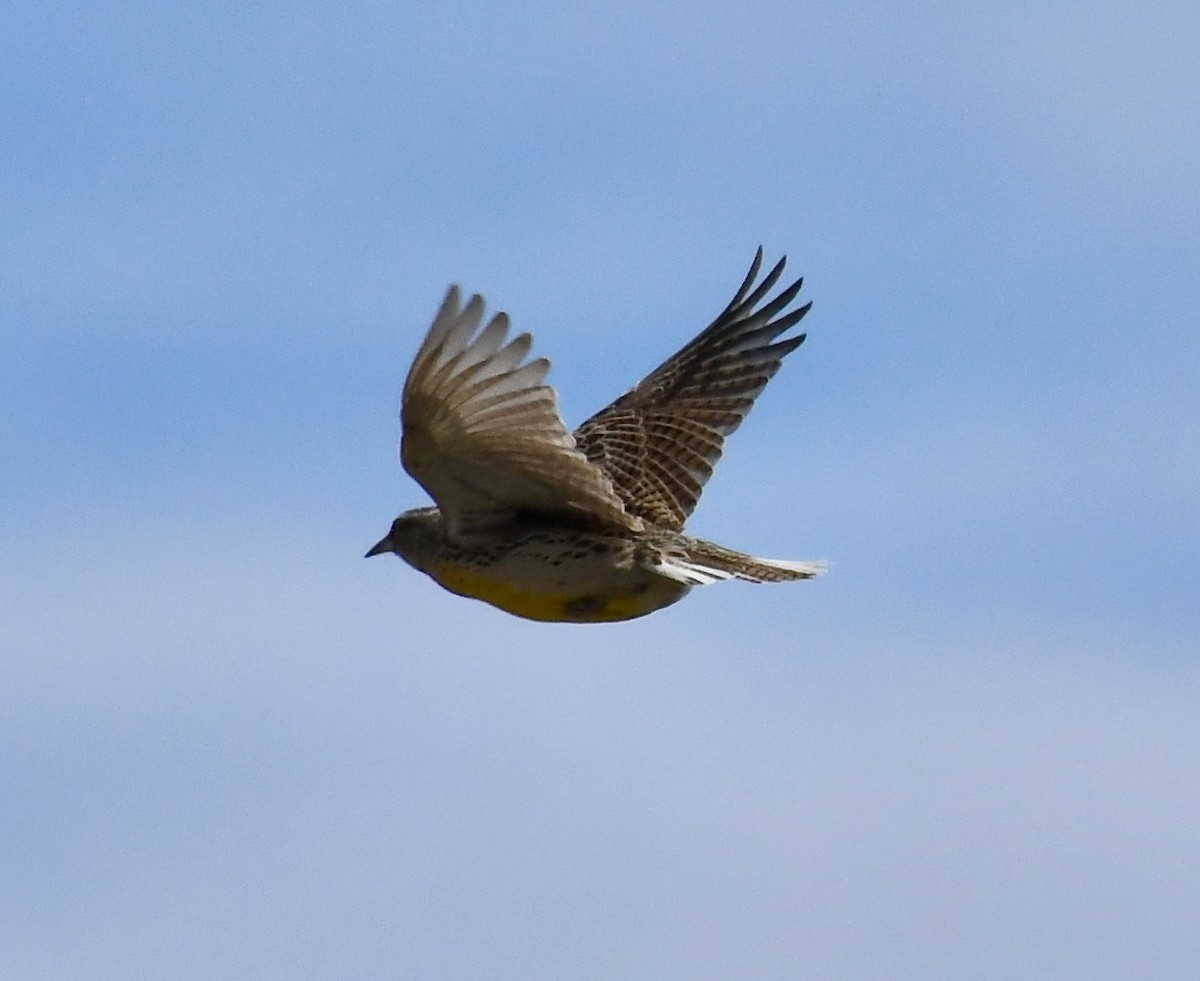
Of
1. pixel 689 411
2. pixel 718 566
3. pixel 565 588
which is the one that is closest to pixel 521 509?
pixel 565 588

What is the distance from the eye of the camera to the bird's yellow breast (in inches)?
610

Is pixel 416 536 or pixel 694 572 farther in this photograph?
pixel 416 536

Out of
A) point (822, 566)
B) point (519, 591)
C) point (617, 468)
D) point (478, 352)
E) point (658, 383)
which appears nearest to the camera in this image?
point (478, 352)

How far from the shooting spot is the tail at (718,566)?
1533cm

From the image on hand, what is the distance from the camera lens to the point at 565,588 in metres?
15.4

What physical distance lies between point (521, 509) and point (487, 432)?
1071 mm

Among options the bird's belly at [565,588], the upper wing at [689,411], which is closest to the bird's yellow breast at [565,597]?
the bird's belly at [565,588]

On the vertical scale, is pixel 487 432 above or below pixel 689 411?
below

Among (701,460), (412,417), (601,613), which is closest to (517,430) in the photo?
(412,417)

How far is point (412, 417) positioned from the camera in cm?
1449

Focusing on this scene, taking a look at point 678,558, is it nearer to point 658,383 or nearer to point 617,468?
point 617,468

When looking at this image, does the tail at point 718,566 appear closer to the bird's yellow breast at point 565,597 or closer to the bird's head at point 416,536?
the bird's yellow breast at point 565,597

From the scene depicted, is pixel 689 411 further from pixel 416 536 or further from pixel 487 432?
pixel 487 432

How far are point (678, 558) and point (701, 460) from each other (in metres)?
3.23
